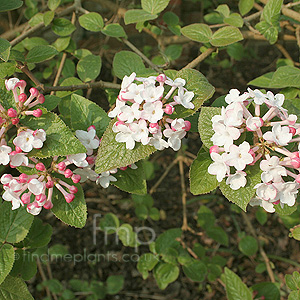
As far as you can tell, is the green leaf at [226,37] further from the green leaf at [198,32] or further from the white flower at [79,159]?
the white flower at [79,159]

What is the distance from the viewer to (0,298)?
47.7 inches

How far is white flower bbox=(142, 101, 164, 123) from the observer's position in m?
0.94

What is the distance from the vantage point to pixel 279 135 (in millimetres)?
929

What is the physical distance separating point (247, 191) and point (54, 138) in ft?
1.68

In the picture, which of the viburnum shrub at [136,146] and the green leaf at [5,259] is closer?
the viburnum shrub at [136,146]

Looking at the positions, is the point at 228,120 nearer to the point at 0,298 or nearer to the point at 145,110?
the point at 145,110

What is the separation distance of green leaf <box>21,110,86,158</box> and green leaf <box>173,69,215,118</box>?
11.4 inches

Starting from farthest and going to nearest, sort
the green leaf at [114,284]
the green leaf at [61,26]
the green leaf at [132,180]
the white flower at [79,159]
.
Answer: the green leaf at [114,284], the green leaf at [61,26], the green leaf at [132,180], the white flower at [79,159]

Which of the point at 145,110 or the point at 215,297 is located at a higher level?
the point at 145,110

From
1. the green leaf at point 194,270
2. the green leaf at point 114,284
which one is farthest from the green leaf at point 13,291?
the green leaf at point 114,284

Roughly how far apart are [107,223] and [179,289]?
2.32ft

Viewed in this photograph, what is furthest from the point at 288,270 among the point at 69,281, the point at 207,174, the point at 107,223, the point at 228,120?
the point at 228,120

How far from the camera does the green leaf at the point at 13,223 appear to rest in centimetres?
124

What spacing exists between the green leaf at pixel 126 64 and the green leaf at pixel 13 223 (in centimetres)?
57
